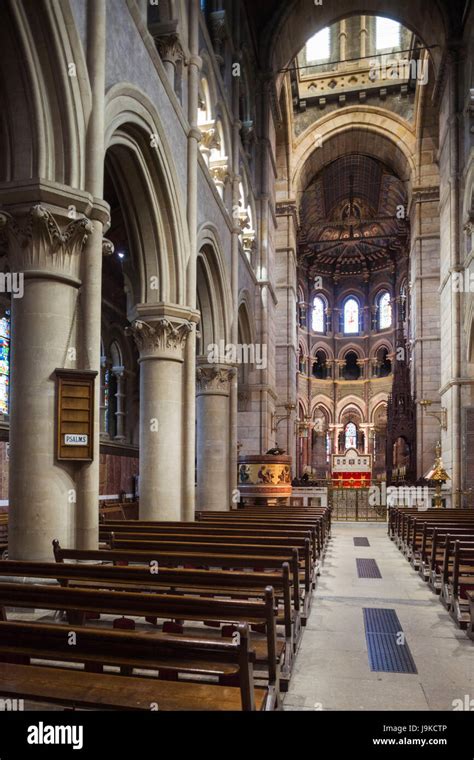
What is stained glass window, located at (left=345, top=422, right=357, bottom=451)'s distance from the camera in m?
49.5

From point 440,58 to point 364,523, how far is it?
17432 mm

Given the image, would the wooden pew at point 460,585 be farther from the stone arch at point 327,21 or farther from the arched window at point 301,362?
the arched window at point 301,362

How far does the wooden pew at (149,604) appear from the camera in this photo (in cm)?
354

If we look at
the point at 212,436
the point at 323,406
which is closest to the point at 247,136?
the point at 212,436

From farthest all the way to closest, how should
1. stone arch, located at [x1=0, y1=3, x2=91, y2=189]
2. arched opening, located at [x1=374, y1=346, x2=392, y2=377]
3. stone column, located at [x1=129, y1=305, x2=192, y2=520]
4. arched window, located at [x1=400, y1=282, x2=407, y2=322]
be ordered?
arched opening, located at [x1=374, y1=346, x2=392, y2=377], arched window, located at [x1=400, y1=282, x2=407, y2=322], stone column, located at [x1=129, y1=305, x2=192, y2=520], stone arch, located at [x1=0, y1=3, x2=91, y2=189]

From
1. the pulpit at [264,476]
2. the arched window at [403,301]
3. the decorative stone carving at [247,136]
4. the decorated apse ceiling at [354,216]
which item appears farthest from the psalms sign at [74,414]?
the arched window at [403,301]

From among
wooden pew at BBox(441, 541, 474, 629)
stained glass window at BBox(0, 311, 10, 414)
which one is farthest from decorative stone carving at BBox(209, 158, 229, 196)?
wooden pew at BBox(441, 541, 474, 629)

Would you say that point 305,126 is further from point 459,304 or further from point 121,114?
point 121,114

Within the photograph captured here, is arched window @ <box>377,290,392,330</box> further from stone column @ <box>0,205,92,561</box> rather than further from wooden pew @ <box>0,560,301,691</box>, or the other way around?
wooden pew @ <box>0,560,301,691</box>

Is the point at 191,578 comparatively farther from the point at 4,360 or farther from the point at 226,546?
the point at 4,360

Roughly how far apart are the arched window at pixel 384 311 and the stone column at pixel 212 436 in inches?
1306

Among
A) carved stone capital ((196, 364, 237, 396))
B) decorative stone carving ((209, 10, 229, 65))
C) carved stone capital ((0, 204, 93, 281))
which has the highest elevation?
decorative stone carving ((209, 10, 229, 65))

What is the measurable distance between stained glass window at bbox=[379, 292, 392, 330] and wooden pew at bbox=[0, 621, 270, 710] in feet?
156
